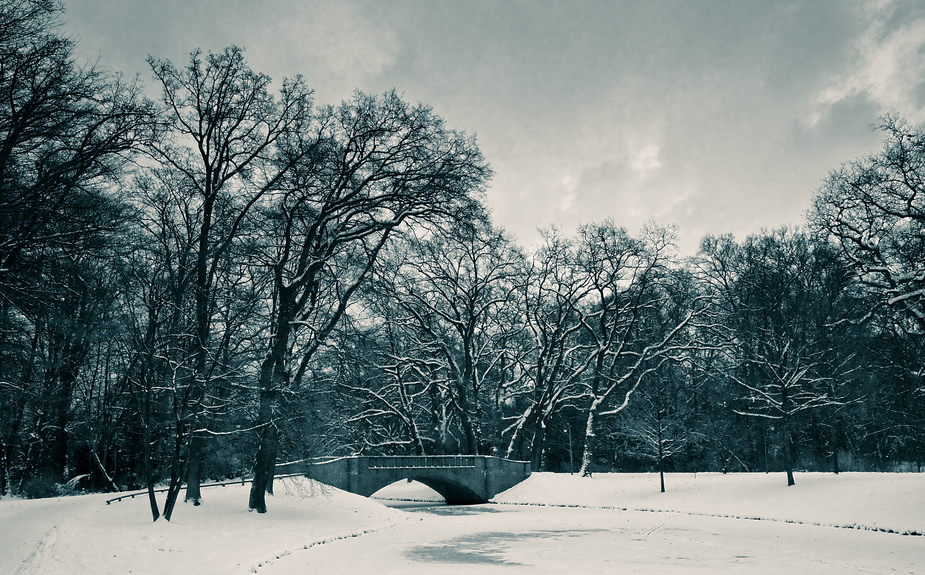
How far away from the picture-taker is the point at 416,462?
37156 mm

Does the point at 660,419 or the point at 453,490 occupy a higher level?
the point at 660,419

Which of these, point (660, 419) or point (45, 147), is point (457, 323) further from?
point (45, 147)

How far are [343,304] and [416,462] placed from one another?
1642 cm

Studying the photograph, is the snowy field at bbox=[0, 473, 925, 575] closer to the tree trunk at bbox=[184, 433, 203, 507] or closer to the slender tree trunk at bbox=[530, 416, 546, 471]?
the tree trunk at bbox=[184, 433, 203, 507]

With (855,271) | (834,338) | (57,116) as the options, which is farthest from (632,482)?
(57,116)

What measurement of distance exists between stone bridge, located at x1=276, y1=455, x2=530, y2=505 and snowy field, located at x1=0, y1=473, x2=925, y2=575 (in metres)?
3.22

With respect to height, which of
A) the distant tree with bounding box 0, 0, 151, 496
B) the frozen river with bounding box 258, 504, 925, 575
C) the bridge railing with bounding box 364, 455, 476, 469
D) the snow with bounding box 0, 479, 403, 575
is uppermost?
the distant tree with bounding box 0, 0, 151, 496

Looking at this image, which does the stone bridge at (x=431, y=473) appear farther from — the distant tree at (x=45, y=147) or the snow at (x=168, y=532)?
the distant tree at (x=45, y=147)

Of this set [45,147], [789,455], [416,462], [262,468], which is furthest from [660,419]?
[45,147]

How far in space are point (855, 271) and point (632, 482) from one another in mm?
17066

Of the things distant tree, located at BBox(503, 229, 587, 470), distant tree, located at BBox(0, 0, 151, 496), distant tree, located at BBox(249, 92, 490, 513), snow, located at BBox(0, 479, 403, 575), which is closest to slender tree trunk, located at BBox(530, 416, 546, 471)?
distant tree, located at BBox(503, 229, 587, 470)

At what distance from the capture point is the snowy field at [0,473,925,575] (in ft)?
50.6

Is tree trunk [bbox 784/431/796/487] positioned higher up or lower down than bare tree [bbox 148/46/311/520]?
lower down

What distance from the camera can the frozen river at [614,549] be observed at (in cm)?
1567
